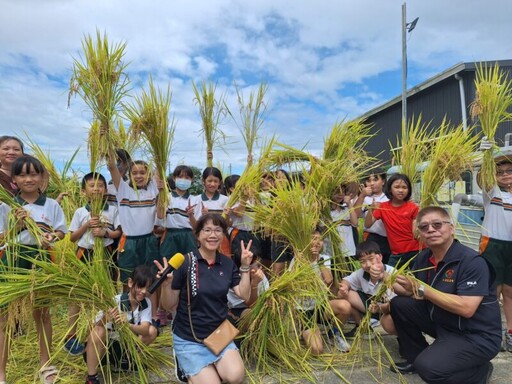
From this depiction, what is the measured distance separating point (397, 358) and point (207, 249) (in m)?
1.72

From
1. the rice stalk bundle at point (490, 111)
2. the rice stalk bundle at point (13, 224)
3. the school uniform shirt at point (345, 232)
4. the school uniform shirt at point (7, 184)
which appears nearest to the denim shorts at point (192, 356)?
the rice stalk bundle at point (13, 224)

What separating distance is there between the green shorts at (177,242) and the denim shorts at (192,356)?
1.21 m

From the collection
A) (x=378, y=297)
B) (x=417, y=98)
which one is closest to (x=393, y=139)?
(x=417, y=98)

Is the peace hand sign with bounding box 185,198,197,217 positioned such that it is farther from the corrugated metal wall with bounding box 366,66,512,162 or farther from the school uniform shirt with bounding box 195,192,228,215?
the corrugated metal wall with bounding box 366,66,512,162

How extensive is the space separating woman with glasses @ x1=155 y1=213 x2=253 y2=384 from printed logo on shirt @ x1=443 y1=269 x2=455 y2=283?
129cm

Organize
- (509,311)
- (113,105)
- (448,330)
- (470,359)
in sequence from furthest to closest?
(509,311) < (113,105) < (448,330) < (470,359)

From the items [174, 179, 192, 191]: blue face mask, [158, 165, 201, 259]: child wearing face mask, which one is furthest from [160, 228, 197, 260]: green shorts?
[174, 179, 192, 191]: blue face mask

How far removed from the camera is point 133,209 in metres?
3.19

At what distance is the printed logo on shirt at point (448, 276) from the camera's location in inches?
93.6

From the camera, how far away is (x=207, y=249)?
256 centimetres

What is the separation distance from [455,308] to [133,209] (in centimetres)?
252

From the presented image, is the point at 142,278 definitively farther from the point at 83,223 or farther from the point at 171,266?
the point at 83,223

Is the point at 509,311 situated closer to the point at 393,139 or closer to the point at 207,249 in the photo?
the point at 207,249

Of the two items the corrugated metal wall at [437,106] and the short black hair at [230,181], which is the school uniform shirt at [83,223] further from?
the corrugated metal wall at [437,106]
